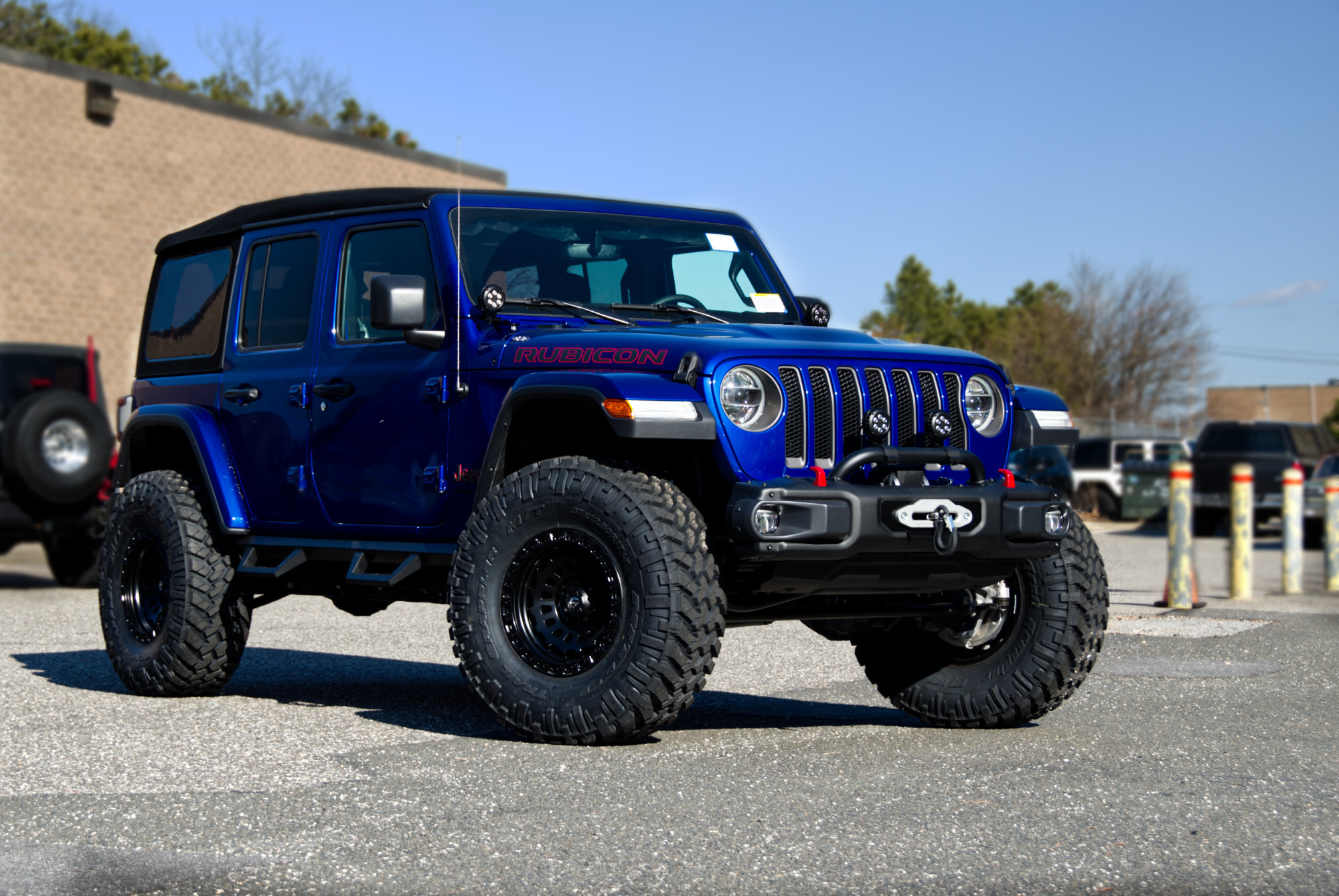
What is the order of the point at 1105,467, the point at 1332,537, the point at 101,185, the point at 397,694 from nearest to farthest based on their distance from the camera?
the point at 397,694 → the point at 1332,537 → the point at 101,185 → the point at 1105,467

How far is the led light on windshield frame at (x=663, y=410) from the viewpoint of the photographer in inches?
223

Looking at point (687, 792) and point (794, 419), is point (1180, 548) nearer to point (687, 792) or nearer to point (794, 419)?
point (794, 419)

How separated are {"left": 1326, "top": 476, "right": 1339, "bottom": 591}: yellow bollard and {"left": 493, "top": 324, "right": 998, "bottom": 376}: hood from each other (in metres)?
10.0

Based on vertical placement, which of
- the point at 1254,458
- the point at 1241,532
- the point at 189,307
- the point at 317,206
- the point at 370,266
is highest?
the point at 317,206

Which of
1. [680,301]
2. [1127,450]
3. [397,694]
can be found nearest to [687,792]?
[680,301]

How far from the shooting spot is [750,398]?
5918 millimetres

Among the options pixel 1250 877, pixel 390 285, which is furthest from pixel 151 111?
pixel 1250 877

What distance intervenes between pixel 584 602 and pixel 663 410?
0.85 metres

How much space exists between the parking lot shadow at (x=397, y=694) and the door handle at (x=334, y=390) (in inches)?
54.8

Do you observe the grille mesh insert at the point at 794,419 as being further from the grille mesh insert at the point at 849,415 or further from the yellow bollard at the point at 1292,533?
the yellow bollard at the point at 1292,533

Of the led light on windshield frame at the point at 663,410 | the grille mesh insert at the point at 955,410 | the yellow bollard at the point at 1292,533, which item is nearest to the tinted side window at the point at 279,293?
the led light on windshield frame at the point at 663,410

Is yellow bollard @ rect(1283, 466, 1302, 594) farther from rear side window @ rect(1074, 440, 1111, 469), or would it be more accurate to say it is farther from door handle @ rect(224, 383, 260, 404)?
rear side window @ rect(1074, 440, 1111, 469)

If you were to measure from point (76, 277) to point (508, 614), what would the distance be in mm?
21092

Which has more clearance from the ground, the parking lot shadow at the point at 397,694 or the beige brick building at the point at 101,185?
the beige brick building at the point at 101,185
